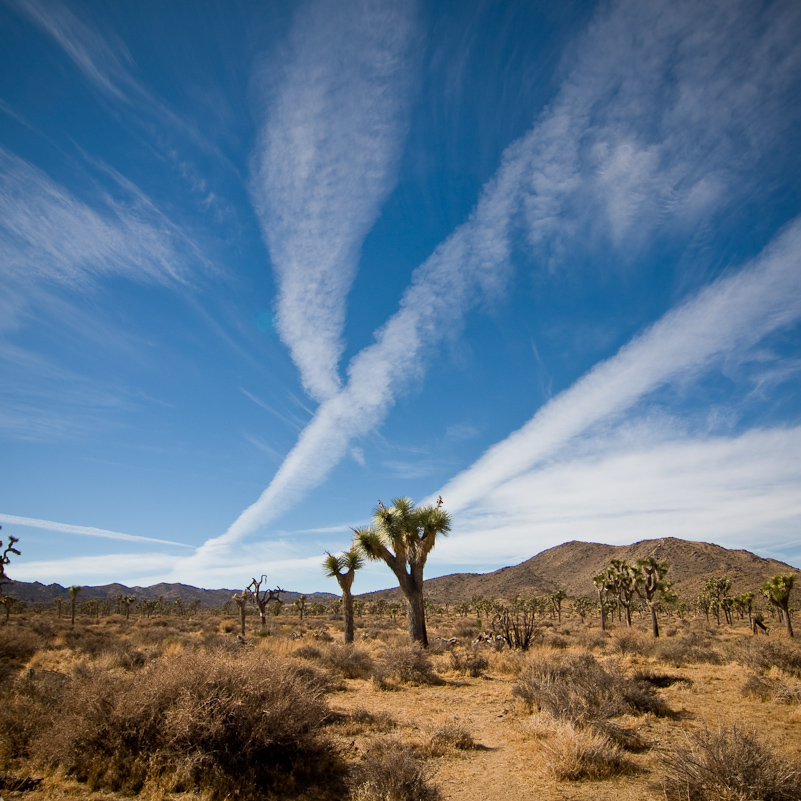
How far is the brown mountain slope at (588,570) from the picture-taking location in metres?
103

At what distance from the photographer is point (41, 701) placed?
27.7 feet

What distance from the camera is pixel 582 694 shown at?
978 centimetres

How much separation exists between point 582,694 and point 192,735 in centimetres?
771

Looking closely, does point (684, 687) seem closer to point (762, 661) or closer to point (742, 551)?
point (762, 661)

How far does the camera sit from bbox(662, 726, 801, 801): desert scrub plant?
17.5 feet

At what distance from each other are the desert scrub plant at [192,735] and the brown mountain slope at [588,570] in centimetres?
10513

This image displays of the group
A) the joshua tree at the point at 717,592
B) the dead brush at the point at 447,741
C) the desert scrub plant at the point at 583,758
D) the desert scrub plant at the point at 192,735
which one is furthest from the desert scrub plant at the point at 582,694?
the joshua tree at the point at 717,592

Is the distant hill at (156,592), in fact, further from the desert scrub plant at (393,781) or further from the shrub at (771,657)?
the desert scrub plant at (393,781)

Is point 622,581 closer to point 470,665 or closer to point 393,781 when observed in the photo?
point 470,665

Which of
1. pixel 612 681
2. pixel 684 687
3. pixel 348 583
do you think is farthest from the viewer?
pixel 348 583


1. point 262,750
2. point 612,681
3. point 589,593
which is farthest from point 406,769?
point 589,593

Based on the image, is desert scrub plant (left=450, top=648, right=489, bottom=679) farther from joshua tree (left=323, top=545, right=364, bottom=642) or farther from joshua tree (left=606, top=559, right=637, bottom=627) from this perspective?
joshua tree (left=606, top=559, right=637, bottom=627)

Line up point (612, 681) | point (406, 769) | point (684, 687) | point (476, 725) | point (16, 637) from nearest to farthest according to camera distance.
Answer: point (406, 769), point (476, 725), point (612, 681), point (684, 687), point (16, 637)

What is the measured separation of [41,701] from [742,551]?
159 m
